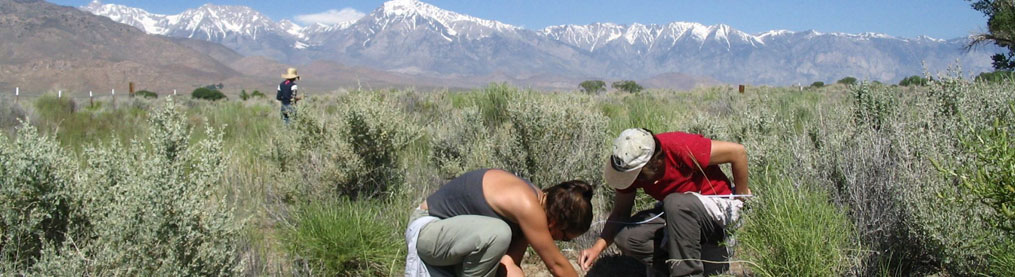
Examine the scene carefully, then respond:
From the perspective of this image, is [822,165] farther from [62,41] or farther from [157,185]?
[62,41]

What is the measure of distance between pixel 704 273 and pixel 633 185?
0.65 meters

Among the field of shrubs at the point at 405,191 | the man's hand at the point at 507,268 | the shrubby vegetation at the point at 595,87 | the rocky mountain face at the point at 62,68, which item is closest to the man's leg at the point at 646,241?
the field of shrubs at the point at 405,191

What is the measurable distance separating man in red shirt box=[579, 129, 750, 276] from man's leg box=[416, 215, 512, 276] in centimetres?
60

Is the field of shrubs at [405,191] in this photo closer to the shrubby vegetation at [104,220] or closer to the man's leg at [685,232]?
the shrubby vegetation at [104,220]

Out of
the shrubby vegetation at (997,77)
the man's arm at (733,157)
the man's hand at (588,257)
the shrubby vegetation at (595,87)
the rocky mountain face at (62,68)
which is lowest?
the rocky mountain face at (62,68)

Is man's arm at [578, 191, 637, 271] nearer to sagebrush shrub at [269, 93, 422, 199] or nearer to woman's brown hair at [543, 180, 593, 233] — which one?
woman's brown hair at [543, 180, 593, 233]

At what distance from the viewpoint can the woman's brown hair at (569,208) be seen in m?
3.35

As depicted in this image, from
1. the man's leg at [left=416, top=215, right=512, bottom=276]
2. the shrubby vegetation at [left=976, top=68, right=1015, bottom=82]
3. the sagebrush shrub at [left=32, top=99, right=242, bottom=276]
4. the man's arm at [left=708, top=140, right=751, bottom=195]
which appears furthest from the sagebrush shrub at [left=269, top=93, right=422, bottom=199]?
the shrubby vegetation at [left=976, top=68, right=1015, bottom=82]

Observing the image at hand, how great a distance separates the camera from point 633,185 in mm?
3736

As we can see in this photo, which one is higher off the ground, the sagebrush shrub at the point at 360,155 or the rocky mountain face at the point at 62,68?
the sagebrush shrub at the point at 360,155

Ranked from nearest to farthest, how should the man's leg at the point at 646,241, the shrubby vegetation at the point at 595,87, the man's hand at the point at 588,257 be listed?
the man's hand at the point at 588,257
the man's leg at the point at 646,241
the shrubby vegetation at the point at 595,87

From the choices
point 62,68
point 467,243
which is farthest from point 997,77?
point 62,68

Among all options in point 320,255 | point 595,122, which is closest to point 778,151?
point 595,122

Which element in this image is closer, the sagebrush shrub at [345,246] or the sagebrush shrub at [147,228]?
the sagebrush shrub at [147,228]
